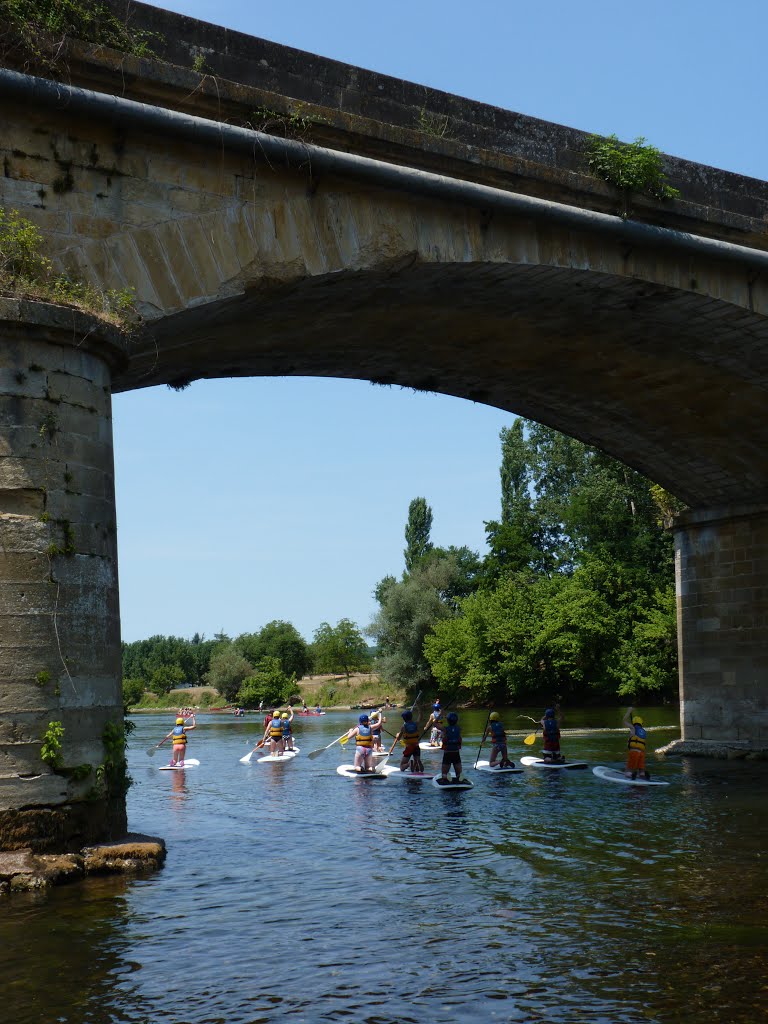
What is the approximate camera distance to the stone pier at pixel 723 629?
69.5 ft

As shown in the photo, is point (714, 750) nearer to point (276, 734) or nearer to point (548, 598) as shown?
point (276, 734)

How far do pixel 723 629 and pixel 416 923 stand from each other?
15.0 metres

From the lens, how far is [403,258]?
41.1 ft

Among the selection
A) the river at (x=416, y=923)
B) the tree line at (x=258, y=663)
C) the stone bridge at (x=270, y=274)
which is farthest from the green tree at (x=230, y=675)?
the river at (x=416, y=923)

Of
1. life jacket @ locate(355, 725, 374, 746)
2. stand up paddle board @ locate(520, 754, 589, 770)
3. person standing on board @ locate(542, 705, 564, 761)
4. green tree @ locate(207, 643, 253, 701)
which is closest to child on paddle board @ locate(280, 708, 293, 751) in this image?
life jacket @ locate(355, 725, 374, 746)

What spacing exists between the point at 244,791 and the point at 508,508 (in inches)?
2074

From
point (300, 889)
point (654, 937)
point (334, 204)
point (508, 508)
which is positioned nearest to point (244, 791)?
point (300, 889)

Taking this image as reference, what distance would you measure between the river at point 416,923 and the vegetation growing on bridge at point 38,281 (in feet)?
14.6

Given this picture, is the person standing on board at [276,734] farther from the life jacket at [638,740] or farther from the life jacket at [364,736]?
the life jacket at [638,740]

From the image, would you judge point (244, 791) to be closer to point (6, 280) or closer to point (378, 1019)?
point (6, 280)

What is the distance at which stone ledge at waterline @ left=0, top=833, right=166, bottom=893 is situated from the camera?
8680 mm

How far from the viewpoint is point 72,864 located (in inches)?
353

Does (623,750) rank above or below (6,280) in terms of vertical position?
below

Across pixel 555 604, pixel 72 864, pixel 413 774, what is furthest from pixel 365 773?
pixel 555 604
